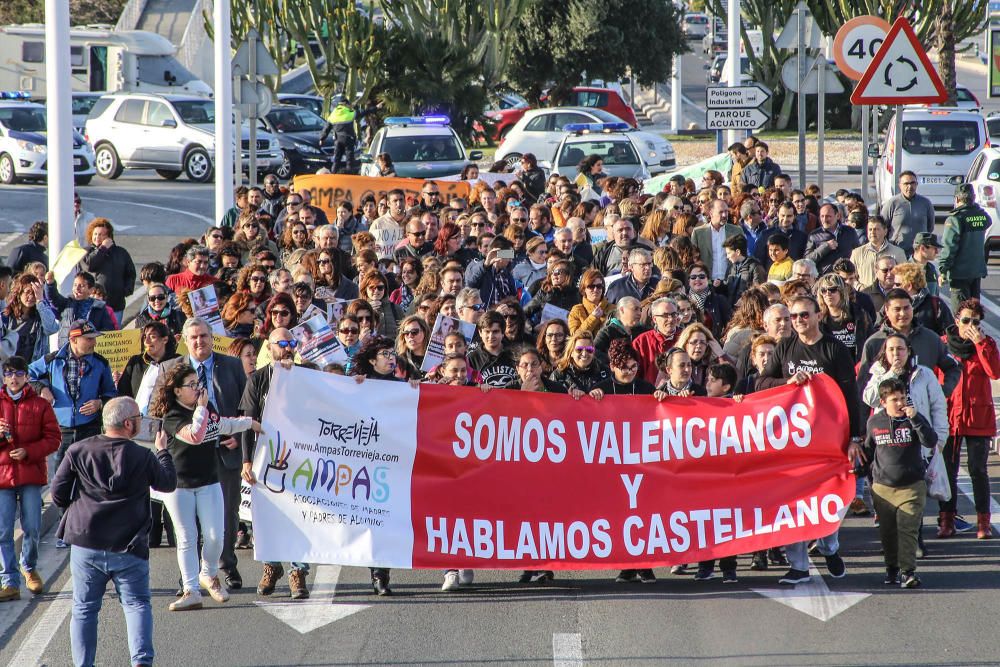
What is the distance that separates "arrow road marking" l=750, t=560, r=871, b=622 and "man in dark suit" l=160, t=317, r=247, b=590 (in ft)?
11.0

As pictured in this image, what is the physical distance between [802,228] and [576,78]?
27.5 metres

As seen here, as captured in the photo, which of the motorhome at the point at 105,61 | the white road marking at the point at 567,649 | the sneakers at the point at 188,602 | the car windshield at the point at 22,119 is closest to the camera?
the white road marking at the point at 567,649

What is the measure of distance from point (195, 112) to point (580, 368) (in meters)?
25.6

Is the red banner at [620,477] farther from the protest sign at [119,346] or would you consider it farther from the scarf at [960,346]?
the protest sign at [119,346]

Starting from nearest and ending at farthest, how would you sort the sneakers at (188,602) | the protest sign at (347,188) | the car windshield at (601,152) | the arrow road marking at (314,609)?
the arrow road marking at (314,609), the sneakers at (188,602), the protest sign at (347,188), the car windshield at (601,152)

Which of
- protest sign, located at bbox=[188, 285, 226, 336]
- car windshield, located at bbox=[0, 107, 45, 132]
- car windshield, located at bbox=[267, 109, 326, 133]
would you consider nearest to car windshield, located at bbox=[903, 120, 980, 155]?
car windshield, located at bbox=[267, 109, 326, 133]

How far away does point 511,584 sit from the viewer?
10.0 m

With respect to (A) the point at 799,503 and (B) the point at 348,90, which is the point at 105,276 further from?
(B) the point at 348,90

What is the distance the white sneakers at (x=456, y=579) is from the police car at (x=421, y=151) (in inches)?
704

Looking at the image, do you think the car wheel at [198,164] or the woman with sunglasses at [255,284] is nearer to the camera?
the woman with sunglasses at [255,284]

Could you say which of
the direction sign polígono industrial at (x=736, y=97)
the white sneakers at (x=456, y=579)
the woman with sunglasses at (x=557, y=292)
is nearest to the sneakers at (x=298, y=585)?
the white sneakers at (x=456, y=579)

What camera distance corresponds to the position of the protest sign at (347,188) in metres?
20.7

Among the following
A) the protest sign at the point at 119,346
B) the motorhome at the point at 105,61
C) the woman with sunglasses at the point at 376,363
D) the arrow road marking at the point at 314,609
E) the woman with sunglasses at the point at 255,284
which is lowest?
the arrow road marking at the point at 314,609

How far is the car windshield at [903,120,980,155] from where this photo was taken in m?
27.6
